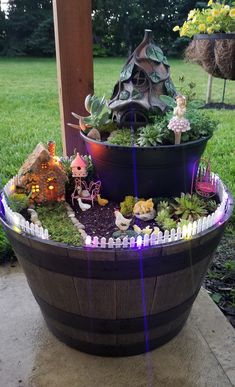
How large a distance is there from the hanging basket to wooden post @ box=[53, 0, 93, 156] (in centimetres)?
75

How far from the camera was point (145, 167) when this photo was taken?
1755 millimetres

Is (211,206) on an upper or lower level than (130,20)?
lower

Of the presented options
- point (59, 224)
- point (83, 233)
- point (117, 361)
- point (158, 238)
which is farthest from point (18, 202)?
point (117, 361)

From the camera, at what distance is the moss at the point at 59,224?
5.35 feet

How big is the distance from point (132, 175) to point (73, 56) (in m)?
1.04

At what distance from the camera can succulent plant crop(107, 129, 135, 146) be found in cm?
180

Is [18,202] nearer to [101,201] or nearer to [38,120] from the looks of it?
[101,201]

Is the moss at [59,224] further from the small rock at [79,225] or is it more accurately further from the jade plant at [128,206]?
the jade plant at [128,206]

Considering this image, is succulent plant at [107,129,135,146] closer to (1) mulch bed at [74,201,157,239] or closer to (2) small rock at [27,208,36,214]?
(1) mulch bed at [74,201,157,239]

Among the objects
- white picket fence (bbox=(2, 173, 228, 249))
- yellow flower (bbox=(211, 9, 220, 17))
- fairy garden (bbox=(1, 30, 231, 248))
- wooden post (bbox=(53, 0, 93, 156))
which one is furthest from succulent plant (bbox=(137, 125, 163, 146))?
wooden post (bbox=(53, 0, 93, 156))

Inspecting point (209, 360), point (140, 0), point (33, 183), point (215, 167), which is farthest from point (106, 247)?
point (140, 0)

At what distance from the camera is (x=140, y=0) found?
57.3 ft

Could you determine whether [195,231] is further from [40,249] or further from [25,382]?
[25,382]

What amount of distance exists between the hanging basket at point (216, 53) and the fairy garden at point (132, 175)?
169 millimetres
